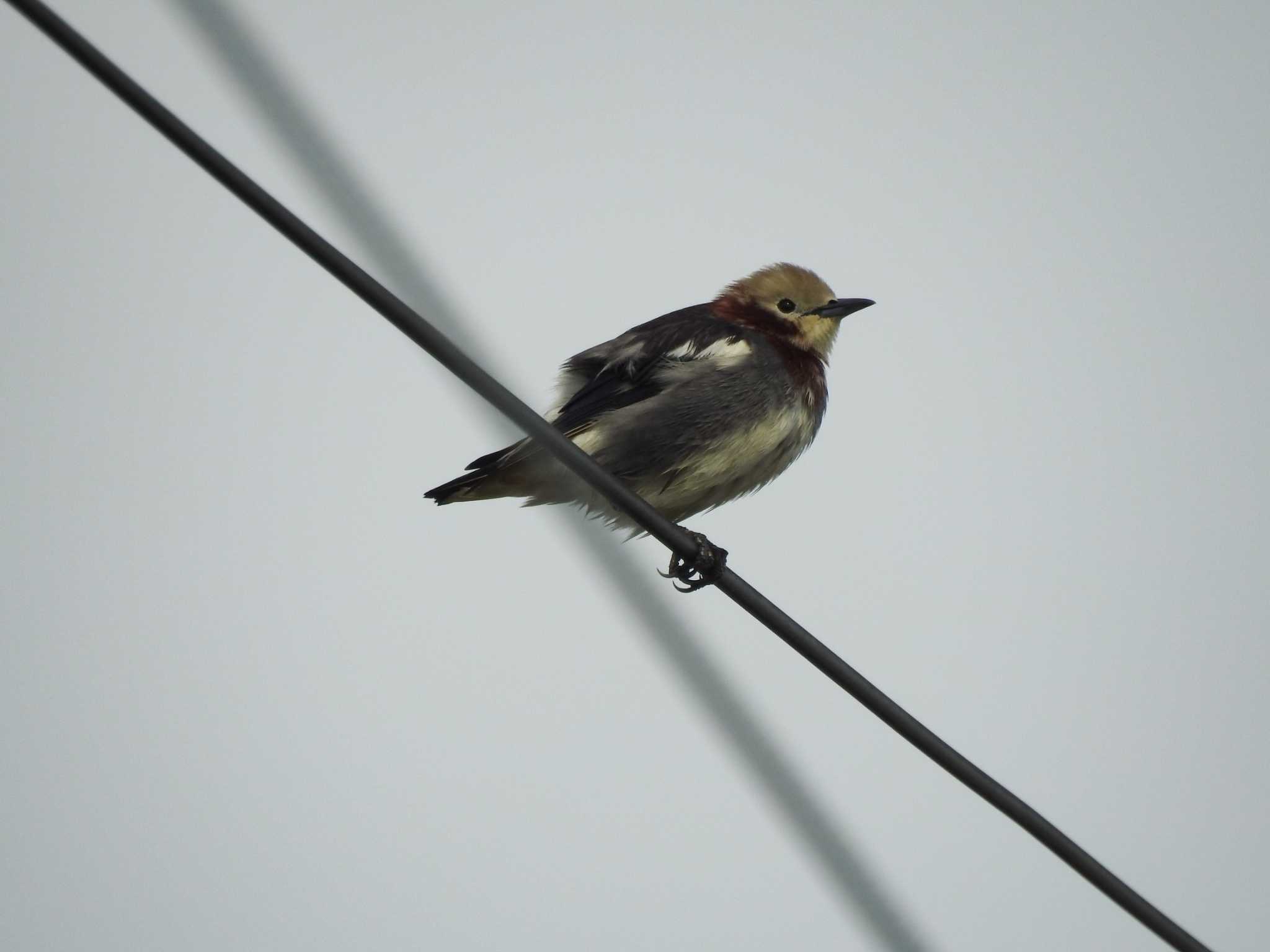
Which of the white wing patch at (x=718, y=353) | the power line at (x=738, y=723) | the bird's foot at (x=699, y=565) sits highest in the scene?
the white wing patch at (x=718, y=353)

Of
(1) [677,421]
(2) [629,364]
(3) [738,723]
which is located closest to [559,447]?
(3) [738,723]

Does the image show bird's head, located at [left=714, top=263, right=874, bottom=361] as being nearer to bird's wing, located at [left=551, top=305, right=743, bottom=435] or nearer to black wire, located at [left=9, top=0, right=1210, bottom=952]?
bird's wing, located at [left=551, top=305, right=743, bottom=435]

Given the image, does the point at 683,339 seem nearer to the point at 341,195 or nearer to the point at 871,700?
the point at 871,700

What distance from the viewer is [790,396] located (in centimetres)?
638

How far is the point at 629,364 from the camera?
647cm

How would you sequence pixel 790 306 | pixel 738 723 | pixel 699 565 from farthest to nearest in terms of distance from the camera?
pixel 790 306 → pixel 699 565 → pixel 738 723

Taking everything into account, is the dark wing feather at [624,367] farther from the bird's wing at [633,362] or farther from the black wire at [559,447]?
the black wire at [559,447]

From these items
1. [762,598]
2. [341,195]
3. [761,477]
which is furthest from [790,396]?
[341,195]

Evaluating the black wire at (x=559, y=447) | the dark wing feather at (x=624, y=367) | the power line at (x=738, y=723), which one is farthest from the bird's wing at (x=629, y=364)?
the power line at (x=738, y=723)

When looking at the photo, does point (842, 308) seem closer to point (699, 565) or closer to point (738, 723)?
point (699, 565)

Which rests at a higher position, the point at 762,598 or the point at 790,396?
the point at 790,396

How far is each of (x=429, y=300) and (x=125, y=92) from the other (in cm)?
76

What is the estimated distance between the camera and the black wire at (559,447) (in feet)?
8.93

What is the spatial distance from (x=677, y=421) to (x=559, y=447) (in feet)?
8.19
